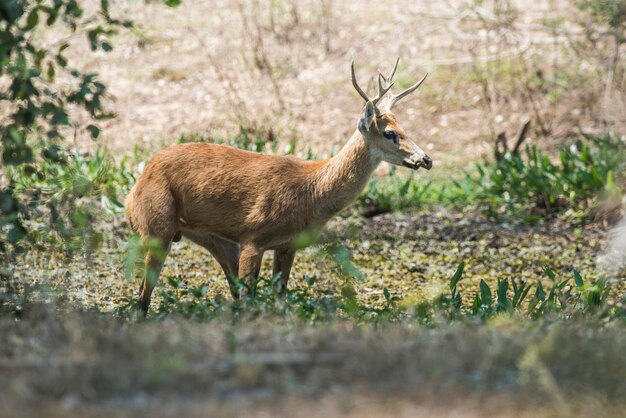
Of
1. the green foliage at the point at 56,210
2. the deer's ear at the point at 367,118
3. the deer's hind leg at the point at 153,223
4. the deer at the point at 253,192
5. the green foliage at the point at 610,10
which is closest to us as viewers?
the green foliage at the point at 56,210

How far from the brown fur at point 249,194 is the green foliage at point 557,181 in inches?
148

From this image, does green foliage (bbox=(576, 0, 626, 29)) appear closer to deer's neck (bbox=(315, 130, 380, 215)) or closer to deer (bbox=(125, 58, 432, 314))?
deer (bbox=(125, 58, 432, 314))

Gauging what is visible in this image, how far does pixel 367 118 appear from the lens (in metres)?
8.38

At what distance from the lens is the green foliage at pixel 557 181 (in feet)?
37.7

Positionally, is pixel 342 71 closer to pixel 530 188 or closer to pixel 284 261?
pixel 530 188

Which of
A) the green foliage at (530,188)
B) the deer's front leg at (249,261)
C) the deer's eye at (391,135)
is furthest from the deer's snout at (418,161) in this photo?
the green foliage at (530,188)

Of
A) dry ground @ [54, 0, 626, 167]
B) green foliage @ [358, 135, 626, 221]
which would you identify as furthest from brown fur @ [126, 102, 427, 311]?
dry ground @ [54, 0, 626, 167]

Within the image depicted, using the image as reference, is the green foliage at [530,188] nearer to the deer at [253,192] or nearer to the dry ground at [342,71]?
the dry ground at [342,71]

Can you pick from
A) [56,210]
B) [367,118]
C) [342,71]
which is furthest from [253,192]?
[342,71]

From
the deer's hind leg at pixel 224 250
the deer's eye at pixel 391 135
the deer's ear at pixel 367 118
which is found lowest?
the deer's hind leg at pixel 224 250

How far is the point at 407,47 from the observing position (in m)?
17.2

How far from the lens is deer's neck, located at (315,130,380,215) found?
8.42m

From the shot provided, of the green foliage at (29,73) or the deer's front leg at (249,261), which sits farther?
the deer's front leg at (249,261)

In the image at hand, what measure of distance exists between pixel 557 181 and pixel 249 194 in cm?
481
